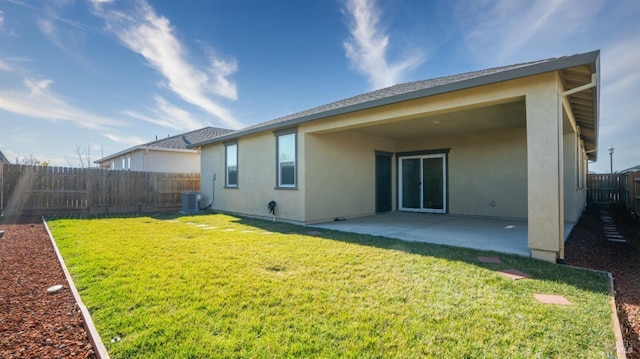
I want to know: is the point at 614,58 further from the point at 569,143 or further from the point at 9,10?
the point at 9,10

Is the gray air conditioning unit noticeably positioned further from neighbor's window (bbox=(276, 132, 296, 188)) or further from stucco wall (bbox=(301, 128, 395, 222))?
stucco wall (bbox=(301, 128, 395, 222))

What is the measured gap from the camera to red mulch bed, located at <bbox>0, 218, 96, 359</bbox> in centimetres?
223

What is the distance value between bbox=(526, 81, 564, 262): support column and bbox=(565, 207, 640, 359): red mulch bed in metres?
0.61

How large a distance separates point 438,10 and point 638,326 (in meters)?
7.87

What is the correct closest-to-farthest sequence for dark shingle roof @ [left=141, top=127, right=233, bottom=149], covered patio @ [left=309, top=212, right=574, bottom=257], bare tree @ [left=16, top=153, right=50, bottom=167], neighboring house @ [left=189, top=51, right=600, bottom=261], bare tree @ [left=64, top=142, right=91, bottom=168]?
neighboring house @ [left=189, top=51, right=600, bottom=261]
covered patio @ [left=309, top=212, right=574, bottom=257]
dark shingle roof @ [left=141, top=127, right=233, bottom=149]
bare tree @ [left=16, top=153, right=50, bottom=167]
bare tree @ [left=64, top=142, right=91, bottom=168]

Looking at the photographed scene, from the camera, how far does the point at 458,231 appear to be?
7.00 m

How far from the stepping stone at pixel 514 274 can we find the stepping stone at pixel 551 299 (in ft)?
1.78

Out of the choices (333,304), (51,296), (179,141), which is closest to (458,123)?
(333,304)

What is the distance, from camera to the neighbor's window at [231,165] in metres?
10.8

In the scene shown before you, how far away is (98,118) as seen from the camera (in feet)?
53.1

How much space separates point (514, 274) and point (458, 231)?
3.27 meters

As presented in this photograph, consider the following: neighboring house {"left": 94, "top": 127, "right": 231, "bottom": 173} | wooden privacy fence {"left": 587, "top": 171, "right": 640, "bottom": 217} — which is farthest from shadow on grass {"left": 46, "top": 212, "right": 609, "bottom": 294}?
wooden privacy fence {"left": 587, "top": 171, "right": 640, "bottom": 217}

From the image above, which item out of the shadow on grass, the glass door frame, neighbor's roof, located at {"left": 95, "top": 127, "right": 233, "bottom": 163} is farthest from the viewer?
neighbor's roof, located at {"left": 95, "top": 127, "right": 233, "bottom": 163}

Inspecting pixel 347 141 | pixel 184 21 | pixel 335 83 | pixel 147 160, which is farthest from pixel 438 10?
pixel 147 160
